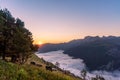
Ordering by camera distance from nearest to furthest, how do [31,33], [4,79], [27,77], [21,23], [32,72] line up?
[4,79] → [27,77] → [32,72] → [21,23] → [31,33]

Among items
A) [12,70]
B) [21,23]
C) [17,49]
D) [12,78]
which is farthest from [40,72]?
[21,23]

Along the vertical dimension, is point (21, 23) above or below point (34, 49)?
above

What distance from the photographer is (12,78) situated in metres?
16.9

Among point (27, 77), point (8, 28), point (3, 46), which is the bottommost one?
point (27, 77)

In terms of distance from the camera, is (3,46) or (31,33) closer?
(3,46)

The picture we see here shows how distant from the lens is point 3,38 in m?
66.1

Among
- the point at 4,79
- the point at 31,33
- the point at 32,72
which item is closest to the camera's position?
the point at 4,79

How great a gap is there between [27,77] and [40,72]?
3.17m

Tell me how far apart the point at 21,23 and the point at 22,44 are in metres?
10.9

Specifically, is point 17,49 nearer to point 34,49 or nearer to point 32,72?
point 34,49

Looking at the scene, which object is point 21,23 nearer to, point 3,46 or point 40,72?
point 3,46

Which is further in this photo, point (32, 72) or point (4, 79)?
point (32, 72)

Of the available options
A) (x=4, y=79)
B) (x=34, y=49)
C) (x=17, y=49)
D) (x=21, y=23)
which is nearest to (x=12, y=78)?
(x=4, y=79)

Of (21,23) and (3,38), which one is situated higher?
(21,23)
